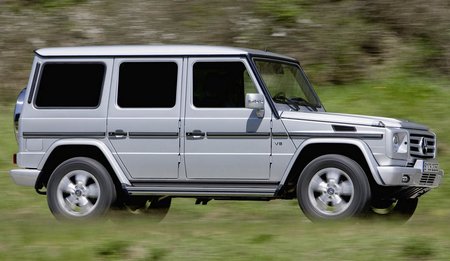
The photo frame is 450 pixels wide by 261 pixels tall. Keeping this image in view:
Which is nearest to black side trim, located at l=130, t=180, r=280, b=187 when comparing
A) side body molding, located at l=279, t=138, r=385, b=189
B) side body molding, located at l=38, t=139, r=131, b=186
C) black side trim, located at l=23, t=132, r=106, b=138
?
side body molding, located at l=38, t=139, r=131, b=186

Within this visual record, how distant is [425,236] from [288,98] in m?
2.53

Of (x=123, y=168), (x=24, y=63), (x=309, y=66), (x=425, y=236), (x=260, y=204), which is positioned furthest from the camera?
(x=24, y=63)

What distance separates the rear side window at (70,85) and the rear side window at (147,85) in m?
0.25

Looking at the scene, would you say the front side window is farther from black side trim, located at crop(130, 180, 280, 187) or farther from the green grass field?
the green grass field

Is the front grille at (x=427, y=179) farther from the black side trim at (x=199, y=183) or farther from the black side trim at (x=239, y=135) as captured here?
the black side trim at (x=239, y=135)

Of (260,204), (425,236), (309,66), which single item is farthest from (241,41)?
(425,236)

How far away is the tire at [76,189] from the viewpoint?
33.9ft

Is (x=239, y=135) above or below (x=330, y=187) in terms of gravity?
above

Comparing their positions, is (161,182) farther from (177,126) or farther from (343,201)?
(343,201)

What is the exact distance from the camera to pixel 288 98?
10.4m

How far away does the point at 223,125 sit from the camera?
9.92m

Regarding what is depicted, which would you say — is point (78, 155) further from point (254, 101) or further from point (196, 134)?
point (254, 101)

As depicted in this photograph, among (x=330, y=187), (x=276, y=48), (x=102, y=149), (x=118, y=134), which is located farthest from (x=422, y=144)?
(x=276, y=48)

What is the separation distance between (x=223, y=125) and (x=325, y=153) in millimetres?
1004
